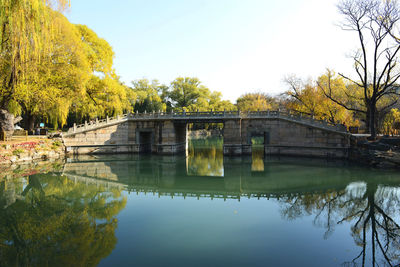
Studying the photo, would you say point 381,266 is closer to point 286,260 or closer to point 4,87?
point 286,260

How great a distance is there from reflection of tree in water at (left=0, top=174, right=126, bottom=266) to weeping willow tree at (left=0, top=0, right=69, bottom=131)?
8.91 meters

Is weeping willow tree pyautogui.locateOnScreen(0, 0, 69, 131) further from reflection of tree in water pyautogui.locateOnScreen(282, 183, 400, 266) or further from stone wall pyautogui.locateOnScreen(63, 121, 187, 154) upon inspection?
reflection of tree in water pyautogui.locateOnScreen(282, 183, 400, 266)

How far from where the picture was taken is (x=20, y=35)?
1625cm

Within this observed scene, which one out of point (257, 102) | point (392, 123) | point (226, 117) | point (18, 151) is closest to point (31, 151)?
point (18, 151)

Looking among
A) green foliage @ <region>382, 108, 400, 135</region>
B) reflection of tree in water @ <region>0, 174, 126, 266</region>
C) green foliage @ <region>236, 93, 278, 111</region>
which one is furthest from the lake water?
green foliage @ <region>236, 93, 278, 111</region>

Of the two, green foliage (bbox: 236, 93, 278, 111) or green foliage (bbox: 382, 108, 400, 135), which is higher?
green foliage (bbox: 236, 93, 278, 111)

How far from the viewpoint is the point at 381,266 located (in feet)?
22.2

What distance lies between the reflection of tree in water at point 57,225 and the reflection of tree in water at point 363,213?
24.5ft

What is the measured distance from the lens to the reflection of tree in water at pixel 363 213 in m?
7.63

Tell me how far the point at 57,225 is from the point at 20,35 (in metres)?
13.5

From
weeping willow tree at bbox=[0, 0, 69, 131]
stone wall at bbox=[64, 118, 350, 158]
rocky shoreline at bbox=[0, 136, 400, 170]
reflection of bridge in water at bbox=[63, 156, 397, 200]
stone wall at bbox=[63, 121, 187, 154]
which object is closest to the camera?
reflection of bridge in water at bbox=[63, 156, 397, 200]

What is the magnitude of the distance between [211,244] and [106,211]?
561 centimetres

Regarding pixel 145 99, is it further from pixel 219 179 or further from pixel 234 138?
pixel 219 179

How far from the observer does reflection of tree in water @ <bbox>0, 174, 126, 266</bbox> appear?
714cm
